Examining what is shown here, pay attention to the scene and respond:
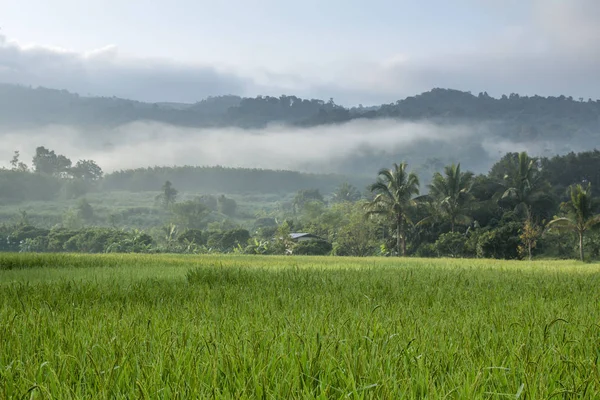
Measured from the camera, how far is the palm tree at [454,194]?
5222 centimetres

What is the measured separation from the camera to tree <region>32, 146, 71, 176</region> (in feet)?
622

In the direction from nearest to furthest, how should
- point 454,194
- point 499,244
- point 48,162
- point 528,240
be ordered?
point 528,240
point 499,244
point 454,194
point 48,162

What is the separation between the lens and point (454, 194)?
5259 centimetres

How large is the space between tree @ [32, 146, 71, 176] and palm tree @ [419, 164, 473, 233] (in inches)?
6914

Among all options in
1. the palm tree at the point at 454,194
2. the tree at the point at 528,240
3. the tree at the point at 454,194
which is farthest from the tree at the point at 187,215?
the tree at the point at 528,240

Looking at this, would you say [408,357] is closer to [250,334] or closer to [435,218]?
[250,334]

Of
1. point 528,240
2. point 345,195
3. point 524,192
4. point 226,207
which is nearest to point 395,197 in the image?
point 528,240

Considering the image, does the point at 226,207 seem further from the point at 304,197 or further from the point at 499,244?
the point at 499,244

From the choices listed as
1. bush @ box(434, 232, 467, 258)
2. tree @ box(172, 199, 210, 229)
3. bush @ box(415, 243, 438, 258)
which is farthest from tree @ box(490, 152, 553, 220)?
tree @ box(172, 199, 210, 229)

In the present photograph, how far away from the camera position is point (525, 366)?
275 cm

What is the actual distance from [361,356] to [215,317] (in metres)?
2.33

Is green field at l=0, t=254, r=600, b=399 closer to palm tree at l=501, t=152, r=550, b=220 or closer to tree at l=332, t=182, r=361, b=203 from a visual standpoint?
palm tree at l=501, t=152, r=550, b=220

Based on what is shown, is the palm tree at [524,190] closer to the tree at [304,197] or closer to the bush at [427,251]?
the bush at [427,251]

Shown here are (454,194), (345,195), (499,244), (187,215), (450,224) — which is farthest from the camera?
(345,195)
